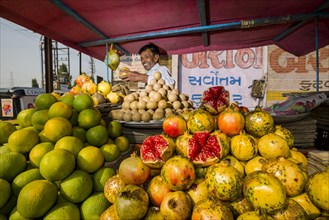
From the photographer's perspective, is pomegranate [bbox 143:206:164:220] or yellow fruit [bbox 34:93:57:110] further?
yellow fruit [bbox 34:93:57:110]

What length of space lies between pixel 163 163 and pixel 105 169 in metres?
0.62

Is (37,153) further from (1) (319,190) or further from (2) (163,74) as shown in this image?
(2) (163,74)

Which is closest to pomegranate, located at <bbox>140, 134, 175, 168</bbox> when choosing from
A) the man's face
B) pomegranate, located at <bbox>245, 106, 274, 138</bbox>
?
pomegranate, located at <bbox>245, 106, 274, 138</bbox>

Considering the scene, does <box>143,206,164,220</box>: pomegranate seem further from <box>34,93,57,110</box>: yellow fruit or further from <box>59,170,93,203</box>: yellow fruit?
<box>34,93,57,110</box>: yellow fruit

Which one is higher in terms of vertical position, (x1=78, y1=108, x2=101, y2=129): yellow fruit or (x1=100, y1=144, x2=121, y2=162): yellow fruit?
(x1=78, y1=108, x2=101, y2=129): yellow fruit

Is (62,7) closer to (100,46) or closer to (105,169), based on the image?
(100,46)

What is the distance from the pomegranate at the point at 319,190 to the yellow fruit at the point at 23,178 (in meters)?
1.95

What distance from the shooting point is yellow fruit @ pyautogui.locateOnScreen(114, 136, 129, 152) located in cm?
221

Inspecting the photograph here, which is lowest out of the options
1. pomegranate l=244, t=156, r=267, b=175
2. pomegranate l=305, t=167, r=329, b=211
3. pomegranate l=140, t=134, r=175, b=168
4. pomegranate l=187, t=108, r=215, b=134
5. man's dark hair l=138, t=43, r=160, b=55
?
pomegranate l=305, t=167, r=329, b=211

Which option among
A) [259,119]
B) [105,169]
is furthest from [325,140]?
[105,169]

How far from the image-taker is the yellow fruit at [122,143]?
2.21 metres

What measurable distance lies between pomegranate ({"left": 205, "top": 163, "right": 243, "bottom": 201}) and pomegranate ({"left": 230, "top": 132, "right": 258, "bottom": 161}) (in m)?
0.25

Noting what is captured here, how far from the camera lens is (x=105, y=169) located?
1.80 meters

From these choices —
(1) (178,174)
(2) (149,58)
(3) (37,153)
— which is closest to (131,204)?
(1) (178,174)
